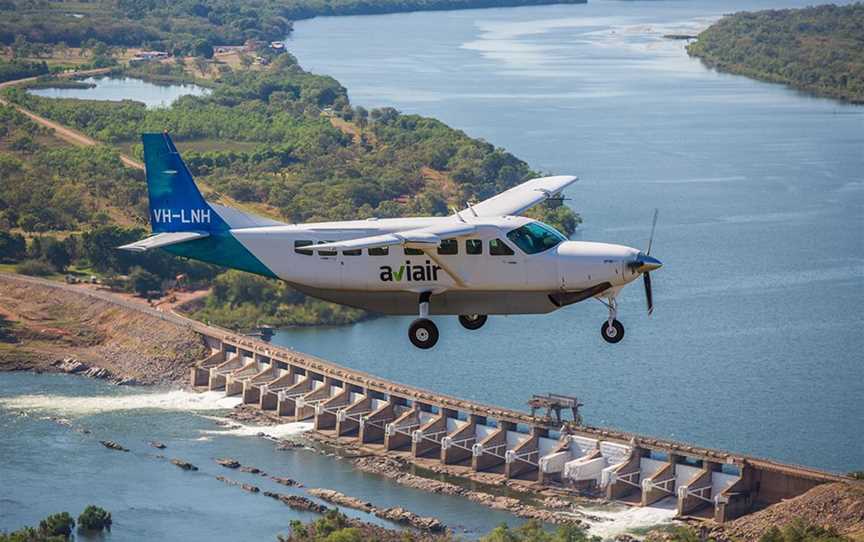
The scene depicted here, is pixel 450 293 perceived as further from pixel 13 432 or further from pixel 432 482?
pixel 13 432

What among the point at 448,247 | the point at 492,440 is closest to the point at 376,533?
the point at 492,440

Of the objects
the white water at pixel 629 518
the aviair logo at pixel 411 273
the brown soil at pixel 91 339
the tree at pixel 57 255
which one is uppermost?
the aviair logo at pixel 411 273

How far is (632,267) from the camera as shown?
43469 mm

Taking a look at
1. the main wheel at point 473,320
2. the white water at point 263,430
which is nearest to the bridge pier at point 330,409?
the white water at point 263,430

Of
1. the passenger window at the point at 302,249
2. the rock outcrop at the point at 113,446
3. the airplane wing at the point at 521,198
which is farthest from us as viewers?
the rock outcrop at the point at 113,446

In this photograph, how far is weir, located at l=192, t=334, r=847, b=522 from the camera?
98.0 meters

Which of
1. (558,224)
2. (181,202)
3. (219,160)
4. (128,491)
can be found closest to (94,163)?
(219,160)

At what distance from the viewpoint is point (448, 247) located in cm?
4375

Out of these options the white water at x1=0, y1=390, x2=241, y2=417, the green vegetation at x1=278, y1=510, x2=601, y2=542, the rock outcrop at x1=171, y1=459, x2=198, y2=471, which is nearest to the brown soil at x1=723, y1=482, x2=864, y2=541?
the green vegetation at x1=278, y1=510, x2=601, y2=542

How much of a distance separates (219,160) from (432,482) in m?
100

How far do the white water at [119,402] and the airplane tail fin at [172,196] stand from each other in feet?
236

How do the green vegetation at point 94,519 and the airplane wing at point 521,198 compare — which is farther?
the green vegetation at point 94,519

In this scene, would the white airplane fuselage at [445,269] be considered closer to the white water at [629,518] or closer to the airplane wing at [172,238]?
the airplane wing at [172,238]

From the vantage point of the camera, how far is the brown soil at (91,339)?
426ft
